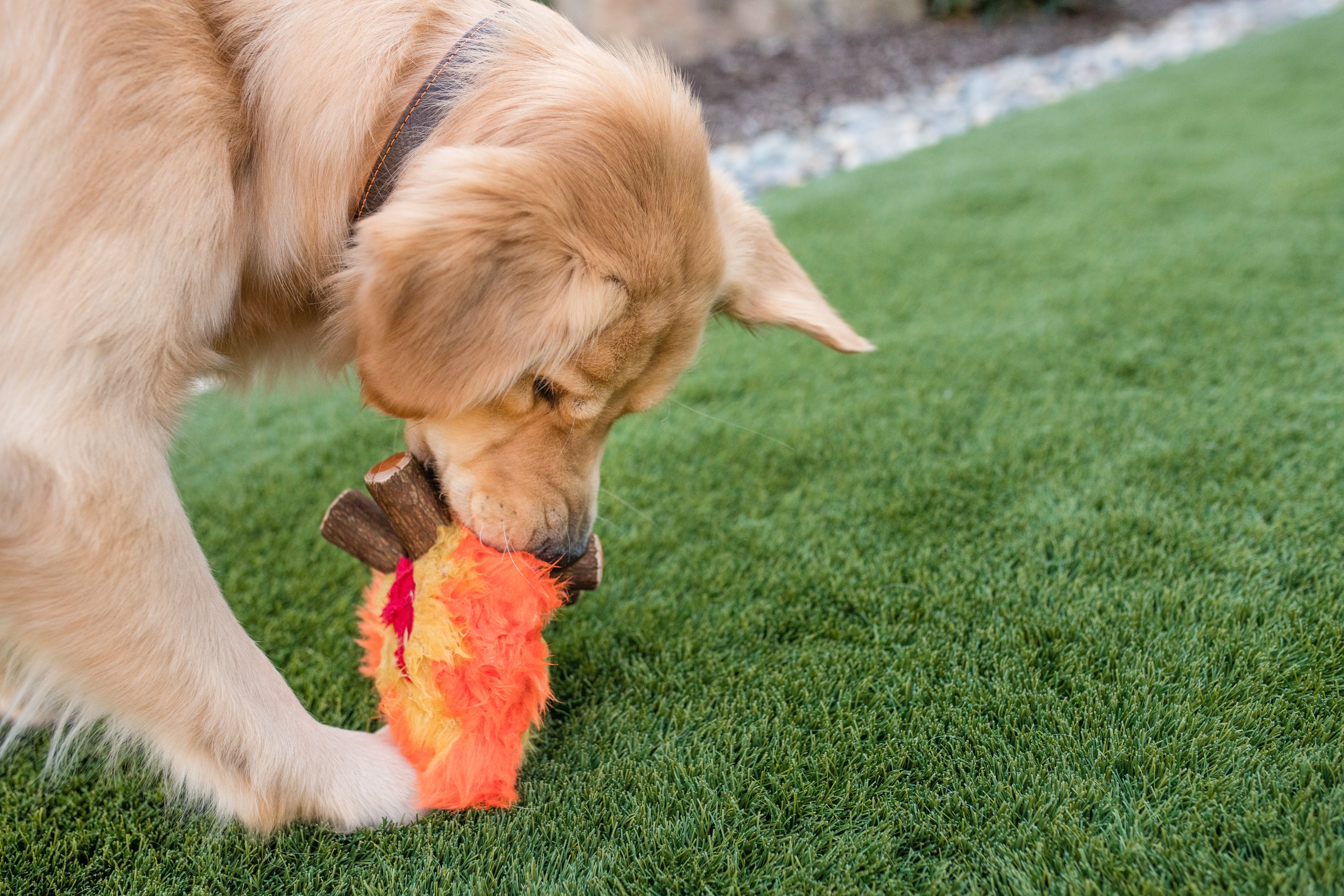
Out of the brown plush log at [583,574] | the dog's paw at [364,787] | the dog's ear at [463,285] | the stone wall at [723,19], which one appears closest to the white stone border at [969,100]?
the stone wall at [723,19]

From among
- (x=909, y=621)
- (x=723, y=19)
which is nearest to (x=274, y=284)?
(x=909, y=621)

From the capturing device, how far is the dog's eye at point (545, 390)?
177 centimetres

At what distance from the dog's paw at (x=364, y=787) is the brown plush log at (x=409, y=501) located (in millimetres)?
412

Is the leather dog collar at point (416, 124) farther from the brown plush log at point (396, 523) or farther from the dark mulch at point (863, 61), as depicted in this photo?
the dark mulch at point (863, 61)

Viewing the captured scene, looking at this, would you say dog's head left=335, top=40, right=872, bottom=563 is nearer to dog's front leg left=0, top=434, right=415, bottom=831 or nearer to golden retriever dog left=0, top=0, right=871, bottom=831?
golden retriever dog left=0, top=0, right=871, bottom=831

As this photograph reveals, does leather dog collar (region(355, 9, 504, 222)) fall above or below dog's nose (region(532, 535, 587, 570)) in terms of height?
above

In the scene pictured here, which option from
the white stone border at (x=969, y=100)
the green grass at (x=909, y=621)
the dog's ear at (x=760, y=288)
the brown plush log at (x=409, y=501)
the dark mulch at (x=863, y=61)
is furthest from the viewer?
the dark mulch at (x=863, y=61)

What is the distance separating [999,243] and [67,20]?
4536mm

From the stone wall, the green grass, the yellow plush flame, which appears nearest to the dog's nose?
the yellow plush flame

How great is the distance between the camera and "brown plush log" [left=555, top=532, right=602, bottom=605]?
6.37 feet

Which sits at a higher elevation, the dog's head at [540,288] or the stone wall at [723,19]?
the dog's head at [540,288]

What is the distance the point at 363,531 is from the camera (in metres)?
1.97

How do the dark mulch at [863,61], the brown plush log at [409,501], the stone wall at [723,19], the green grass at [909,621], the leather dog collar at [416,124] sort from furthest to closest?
the stone wall at [723,19] < the dark mulch at [863,61] < the brown plush log at [409,501] < the leather dog collar at [416,124] < the green grass at [909,621]

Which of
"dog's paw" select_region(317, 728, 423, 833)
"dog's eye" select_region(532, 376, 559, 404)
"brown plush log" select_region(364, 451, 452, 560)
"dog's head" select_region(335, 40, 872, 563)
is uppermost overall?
"dog's head" select_region(335, 40, 872, 563)
